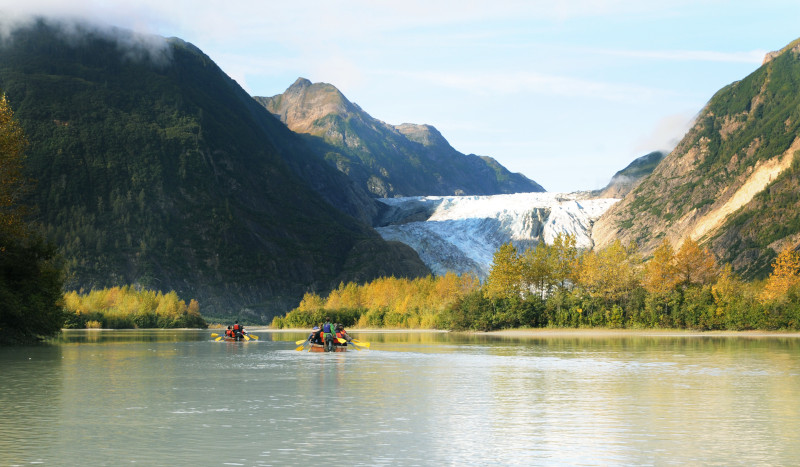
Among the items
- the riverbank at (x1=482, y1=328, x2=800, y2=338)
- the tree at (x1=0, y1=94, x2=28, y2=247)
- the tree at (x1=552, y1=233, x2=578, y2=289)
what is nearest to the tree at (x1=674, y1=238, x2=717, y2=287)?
the riverbank at (x1=482, y1=328, x2=800, y2=338)

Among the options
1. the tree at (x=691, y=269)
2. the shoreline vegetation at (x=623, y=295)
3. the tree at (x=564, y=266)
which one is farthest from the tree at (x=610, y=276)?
the tree at (x=691, y=269)

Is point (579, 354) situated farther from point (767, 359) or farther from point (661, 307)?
point (661, 307)

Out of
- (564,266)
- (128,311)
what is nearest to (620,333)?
(564,266)

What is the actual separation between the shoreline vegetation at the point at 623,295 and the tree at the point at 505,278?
0.13 metres

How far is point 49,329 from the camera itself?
7244cm

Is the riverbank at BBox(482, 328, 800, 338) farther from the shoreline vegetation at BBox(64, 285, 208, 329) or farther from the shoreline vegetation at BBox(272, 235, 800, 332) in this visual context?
the shoreline vegetation at BBox(64, 285, 208, 329)

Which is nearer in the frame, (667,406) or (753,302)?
(667,406)

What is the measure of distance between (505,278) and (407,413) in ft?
284

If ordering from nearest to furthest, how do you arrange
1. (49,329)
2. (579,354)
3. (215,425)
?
(215,425) → (579,354) → (49,329)

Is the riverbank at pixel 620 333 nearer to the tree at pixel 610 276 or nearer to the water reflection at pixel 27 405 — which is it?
the tree at pixel 610 276

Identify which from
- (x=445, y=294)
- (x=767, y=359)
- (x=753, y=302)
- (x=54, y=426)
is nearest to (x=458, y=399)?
(x=54, y=426)

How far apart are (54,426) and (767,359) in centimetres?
4226

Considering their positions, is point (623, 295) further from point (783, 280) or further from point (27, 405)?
point (27, 405)

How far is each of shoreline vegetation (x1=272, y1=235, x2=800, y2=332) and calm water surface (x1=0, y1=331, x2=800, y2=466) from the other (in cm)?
4960
